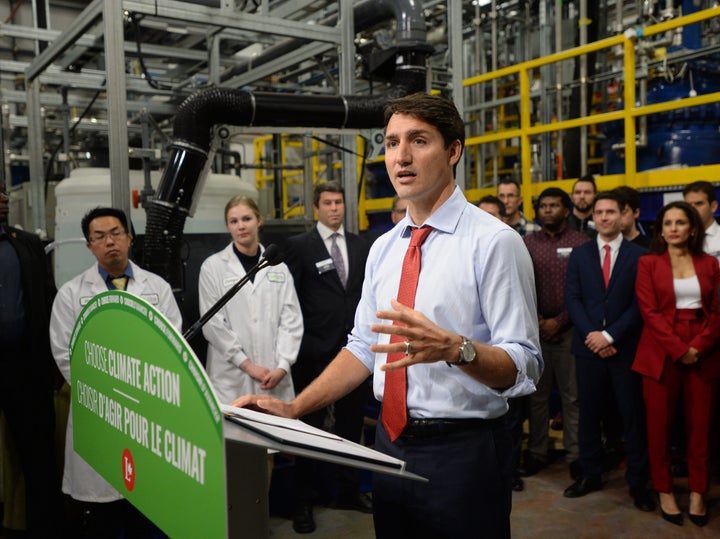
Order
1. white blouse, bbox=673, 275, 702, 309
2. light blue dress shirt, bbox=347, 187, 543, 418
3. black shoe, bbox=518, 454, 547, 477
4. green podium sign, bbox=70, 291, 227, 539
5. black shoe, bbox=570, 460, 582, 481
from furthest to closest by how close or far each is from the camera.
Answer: black shoe, bbox=518, 454, 547, 477 → black shoe, bbox=570, 460, 582, 481 → white blouse, bbox=673, 275, 702, 309 → light blue dress shirt, bbox=347, 187, 543, 418 → green podium sign, bbox=70, 291, 227, 539

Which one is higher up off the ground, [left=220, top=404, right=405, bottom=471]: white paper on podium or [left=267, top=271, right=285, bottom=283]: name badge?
[left=267, top=271, right=285, bottom=283]: name badge

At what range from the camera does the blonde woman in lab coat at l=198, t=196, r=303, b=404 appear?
3084 mm

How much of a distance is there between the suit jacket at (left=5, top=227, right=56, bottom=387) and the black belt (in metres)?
2.09

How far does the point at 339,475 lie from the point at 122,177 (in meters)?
1.93

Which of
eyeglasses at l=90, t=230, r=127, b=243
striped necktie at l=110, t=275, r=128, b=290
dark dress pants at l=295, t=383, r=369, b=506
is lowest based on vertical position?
dark dress pants at l=295, t=383, r=369, b=506

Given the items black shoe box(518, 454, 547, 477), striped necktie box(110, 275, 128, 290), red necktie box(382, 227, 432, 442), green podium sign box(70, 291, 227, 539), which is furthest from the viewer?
black shoe box(518, 454, 547, 477)

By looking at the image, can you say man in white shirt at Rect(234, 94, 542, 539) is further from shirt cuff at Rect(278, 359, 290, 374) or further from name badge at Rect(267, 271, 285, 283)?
name badge at Rect(267, 271, 285, 283)

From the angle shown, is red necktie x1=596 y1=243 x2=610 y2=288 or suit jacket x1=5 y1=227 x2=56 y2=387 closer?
suit jacket x1=5 y1=227 x2=56 y2=387

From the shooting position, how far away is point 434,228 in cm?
150

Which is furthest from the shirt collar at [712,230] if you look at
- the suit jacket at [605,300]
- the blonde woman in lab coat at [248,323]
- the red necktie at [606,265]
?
the blonde woman in lab coat at [248,323]

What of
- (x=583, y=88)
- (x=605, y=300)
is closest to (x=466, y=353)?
(x=605, y=300)

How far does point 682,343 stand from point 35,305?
303 cm

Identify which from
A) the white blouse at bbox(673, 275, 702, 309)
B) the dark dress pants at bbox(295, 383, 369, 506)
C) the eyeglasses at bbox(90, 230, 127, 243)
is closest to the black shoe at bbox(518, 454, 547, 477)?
the dark dress pants at bbox(295, 383, 369, 506)

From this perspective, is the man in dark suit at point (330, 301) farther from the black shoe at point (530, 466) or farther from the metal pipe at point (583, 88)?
the metal pipe at point (583, 88)
